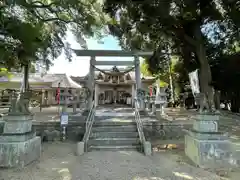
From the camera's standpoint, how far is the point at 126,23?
12.1m

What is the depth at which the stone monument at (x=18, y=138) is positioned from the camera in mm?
4324

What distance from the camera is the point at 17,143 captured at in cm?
440

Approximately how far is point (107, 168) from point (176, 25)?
33.8 feet

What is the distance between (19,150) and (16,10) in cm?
851

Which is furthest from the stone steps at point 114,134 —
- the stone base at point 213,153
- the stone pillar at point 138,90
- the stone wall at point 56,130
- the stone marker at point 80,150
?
the stone pillar at point 138,90

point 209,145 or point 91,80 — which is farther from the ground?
point 91,80

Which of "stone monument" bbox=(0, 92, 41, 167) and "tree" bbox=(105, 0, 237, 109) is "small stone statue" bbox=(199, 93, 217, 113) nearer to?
"tree" bbox=(105, 0, 237, 109)

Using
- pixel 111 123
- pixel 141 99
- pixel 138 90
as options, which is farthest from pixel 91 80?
pixel 111 123

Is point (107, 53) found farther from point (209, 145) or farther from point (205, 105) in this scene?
point (209, 145)

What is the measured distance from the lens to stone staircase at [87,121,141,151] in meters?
5.82

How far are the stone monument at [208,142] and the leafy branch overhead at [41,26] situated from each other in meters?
6.69

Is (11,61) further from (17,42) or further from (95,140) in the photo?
(95,140)

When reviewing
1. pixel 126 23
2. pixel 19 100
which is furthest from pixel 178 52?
pixel 19 100

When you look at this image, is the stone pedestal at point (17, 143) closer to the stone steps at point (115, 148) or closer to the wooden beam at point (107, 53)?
the stone steps at point (115, 148)
